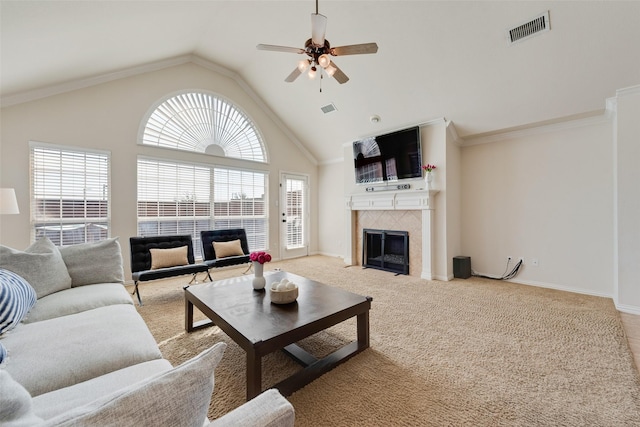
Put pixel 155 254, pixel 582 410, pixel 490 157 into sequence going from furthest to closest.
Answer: pixel 490 157
pixel 155 254
pixel 582 410

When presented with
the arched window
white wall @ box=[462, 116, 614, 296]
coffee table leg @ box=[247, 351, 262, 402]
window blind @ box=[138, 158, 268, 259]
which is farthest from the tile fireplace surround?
coffee table leg @ box=[247, 351, 262, 402]

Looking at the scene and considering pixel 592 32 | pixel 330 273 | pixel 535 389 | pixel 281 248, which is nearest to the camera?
pixel 535 389

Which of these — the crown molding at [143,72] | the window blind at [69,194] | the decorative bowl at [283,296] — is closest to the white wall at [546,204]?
the decorative bowl at [283,296]

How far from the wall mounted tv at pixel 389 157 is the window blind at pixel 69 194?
4.35 m

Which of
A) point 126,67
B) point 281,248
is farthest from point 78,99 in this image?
point 281,248

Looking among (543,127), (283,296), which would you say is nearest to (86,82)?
(283,296)

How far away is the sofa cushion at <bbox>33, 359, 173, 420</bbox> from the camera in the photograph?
0.96m

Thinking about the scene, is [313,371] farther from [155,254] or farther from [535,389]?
[155,254]

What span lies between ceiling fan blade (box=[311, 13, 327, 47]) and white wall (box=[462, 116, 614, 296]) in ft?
12.0

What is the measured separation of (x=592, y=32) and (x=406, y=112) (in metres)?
2.24

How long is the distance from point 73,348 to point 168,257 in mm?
2381

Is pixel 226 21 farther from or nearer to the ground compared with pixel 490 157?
farther from the ground

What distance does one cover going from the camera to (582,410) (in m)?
1.55

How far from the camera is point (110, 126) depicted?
3986 mm
